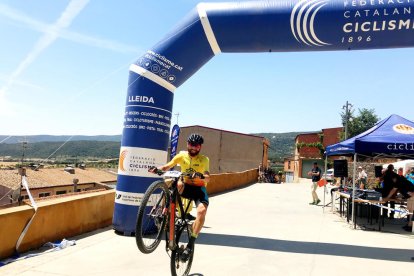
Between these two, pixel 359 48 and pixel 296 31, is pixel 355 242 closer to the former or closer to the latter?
pixel 359 48

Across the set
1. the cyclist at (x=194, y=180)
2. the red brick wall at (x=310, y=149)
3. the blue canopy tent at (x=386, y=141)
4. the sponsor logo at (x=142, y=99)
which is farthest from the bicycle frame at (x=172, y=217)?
the red brick wall at (x=310, y=149)

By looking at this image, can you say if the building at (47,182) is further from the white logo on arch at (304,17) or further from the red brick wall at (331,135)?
the white logo on arch at (304,17)

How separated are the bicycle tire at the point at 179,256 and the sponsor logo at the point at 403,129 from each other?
7.73m

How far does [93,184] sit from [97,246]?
225ft

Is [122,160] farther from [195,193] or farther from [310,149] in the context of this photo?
[310,149]

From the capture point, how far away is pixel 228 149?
4941 cm

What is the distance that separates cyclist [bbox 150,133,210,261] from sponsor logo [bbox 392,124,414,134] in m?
7.29

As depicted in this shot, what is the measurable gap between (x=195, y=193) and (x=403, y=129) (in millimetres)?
7719

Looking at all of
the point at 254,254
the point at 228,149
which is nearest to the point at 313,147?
the point at 228,149

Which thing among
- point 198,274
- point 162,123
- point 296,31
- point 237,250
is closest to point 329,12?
point 296,31

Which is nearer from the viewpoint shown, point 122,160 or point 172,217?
point 172,217

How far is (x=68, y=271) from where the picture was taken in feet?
15.9

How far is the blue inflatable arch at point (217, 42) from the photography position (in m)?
6.71

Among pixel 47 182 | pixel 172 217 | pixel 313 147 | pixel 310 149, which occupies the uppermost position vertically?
pixel 313 147
